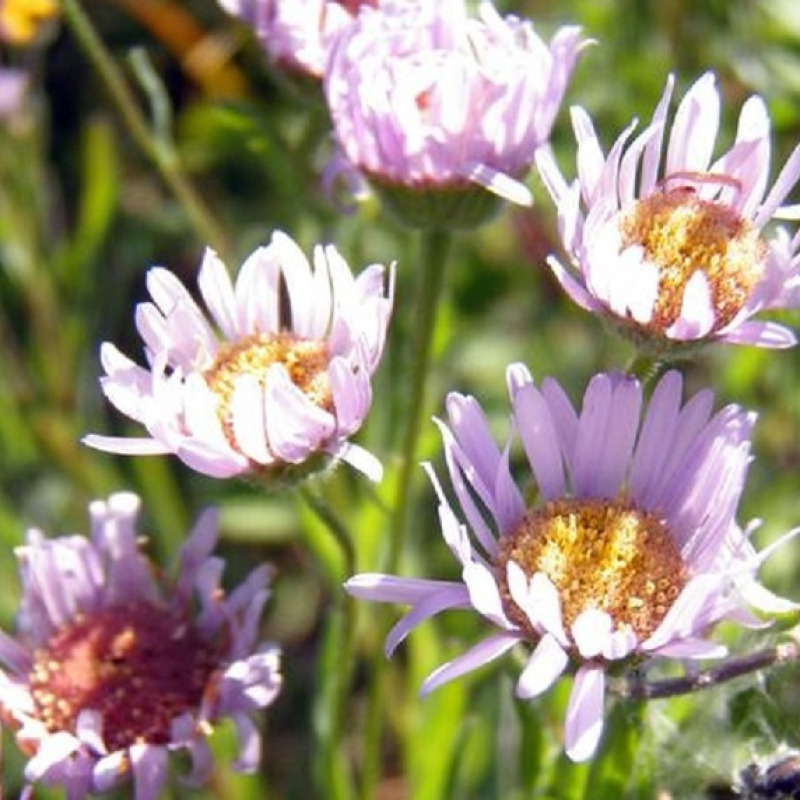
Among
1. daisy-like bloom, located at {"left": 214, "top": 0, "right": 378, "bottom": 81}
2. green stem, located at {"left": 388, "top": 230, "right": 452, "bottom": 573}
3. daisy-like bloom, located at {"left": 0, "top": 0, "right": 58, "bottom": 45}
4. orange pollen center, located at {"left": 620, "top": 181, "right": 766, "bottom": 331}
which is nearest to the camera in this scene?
orange pollen center, located at {"left": 620, "top": 181, "right": 766, "bottom": 331}

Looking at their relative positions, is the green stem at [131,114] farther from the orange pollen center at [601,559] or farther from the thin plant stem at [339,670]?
the orange pollen center at [601,559]

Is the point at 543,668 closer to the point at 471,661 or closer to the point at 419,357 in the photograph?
the point at 471,661

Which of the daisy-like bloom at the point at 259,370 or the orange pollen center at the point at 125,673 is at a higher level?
the daisy-like bloom at the point at 259,370

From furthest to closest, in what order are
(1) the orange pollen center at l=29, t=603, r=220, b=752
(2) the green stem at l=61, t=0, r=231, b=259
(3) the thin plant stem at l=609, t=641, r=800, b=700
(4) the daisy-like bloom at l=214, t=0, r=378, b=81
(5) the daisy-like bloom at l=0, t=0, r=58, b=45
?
(5) the daisy-like bloom at l=0, t=0, r=58, b=45 → (2) the green stem at l=61, t=0, r=231, b=259 → (4) the daisy-like bloom at l=214, t=0, r=378, b=81 → (1) the orange pollen center at l=29, t=603, r=220, b=752 → (3) the thin plant stem at l=609, t=641, r=800, b=700

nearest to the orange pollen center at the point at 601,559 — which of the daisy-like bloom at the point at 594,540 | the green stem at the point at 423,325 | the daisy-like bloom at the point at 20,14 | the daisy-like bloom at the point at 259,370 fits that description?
the daisy-like bloom at the point at 594,540

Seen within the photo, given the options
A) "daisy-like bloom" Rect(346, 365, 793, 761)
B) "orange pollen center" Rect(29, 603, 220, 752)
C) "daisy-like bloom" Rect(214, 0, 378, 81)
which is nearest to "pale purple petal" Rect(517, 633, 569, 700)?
"daisy-like bloom" Rect(346, 365, 793, 761)

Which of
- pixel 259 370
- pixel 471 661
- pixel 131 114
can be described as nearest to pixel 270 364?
pixel 259 370

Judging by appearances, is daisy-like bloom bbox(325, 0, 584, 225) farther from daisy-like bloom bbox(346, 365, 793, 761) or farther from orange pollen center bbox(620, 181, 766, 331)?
daisy-like bloom bbox(346, 365, 793, 761)
